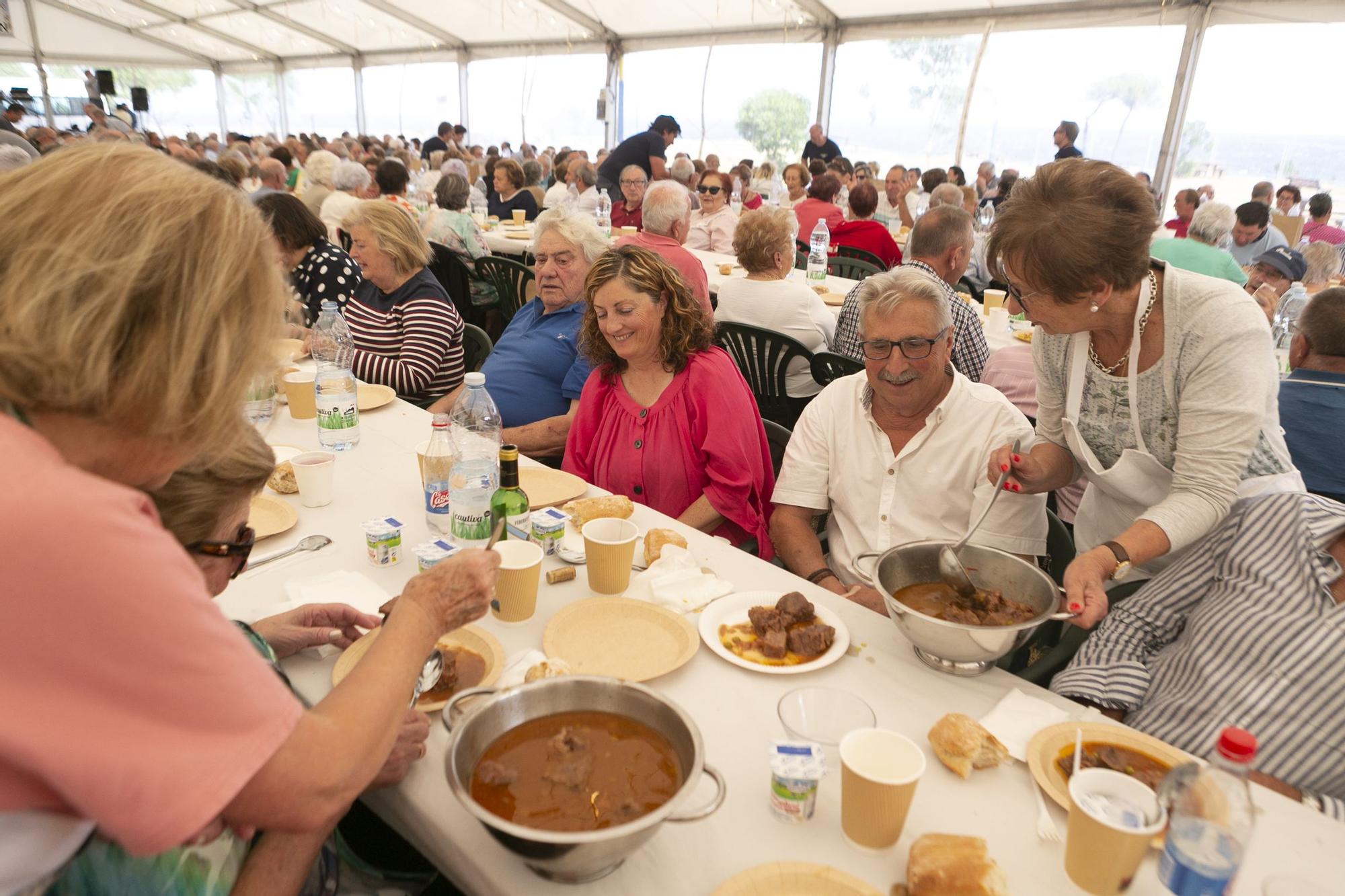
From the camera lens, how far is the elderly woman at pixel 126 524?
2.44ft

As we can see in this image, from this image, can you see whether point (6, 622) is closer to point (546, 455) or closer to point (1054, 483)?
point (1054, 483)

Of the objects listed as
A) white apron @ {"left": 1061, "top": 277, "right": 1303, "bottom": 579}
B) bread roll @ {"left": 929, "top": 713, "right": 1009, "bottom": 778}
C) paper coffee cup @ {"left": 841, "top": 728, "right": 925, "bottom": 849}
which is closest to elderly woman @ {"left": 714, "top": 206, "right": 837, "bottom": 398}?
white apron @ {"left": 1061, "top": 277, "right": 1303, "bottom": 579}

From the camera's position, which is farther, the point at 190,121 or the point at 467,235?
the point at 190,121

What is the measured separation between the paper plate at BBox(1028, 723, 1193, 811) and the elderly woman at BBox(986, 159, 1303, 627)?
0.33 m

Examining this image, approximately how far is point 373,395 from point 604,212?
5.71 m

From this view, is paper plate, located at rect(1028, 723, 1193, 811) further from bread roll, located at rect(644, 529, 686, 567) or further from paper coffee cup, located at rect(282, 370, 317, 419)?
paper coffee cup, located at rect(282, 370, 317, 419)

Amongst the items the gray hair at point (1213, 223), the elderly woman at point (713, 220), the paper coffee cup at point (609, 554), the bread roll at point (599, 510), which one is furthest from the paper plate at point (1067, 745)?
the elderly woman at point (713, 220)

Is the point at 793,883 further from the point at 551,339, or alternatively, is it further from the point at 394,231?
the point at 394,231

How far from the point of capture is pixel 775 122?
14.8m

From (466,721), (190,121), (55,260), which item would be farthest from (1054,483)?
(190,121)

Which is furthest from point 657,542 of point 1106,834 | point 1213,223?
point 1213,223

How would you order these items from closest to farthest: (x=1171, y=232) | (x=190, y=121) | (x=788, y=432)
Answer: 1. (x=788, y=432)
2. (x=1171, y=232)
3. (x=190, y=121)

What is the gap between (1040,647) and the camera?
2.07m

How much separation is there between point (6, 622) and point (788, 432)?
2.32 metres
